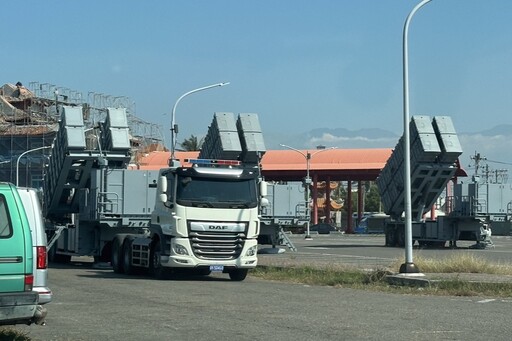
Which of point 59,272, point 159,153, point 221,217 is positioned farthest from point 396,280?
point 159,153

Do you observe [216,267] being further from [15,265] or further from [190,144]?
[190,144]

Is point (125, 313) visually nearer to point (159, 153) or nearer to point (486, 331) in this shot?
point (486, 331)

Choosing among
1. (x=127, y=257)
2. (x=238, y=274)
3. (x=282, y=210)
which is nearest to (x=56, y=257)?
(x=127, y=257)

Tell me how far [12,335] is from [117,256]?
1475 centimetres

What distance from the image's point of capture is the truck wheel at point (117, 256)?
25.9 metres

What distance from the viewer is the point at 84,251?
28734 mm

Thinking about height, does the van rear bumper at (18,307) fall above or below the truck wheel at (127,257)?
above

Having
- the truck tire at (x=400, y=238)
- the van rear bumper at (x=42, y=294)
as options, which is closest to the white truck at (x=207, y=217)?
the van rear bumper at (x=42, y=294)

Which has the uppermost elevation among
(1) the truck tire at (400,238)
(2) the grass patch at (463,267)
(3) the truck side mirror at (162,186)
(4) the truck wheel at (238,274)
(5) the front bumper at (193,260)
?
(3) the truck side mirror at (162,186)

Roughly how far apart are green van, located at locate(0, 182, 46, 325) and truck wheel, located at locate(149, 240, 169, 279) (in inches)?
480

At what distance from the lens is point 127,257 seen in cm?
2544

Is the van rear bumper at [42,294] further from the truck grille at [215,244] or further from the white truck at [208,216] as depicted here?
the truck grille at [215,244]

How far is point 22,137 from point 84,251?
50622mm

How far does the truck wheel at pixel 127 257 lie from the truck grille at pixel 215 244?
3.67 m
